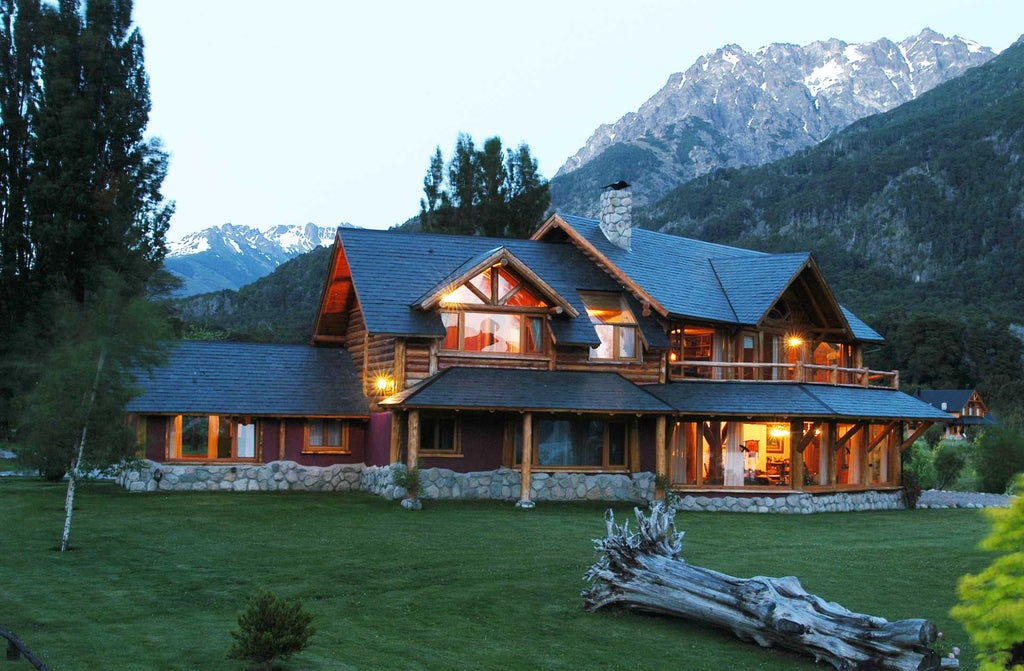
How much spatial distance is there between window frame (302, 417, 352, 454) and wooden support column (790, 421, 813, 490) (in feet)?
38.9

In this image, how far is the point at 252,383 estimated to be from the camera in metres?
30.0

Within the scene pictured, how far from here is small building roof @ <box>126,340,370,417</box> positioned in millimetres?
28562

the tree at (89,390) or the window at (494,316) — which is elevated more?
the window at (494,316)

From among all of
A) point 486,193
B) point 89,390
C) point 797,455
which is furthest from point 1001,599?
point 486,193

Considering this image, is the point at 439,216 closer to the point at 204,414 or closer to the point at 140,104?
the point at 140,104

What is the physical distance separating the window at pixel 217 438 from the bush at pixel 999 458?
25.5 meters

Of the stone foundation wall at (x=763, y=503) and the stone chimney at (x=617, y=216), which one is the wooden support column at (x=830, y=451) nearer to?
the stone foundation wall at (x=763, y=503)

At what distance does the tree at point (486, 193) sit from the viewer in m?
51.8

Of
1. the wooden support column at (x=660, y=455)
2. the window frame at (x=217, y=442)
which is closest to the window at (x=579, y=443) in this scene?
the wooden support column at (x=660, y=455)

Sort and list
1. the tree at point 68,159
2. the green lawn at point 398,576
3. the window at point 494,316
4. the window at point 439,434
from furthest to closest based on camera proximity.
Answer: the tree at point 68,159 → the window at point 494,316 → the window at point 439,434 → the green lawn at point 398,576

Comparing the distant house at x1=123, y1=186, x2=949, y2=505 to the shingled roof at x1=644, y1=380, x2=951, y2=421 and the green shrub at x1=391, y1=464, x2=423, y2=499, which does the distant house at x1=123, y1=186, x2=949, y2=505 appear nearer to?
the shingled roof at x1=644, y1=380, x2=951, y2=421

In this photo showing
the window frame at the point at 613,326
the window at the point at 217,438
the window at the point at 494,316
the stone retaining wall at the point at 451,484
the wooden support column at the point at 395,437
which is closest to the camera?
the wooden support column at the point at 395,437

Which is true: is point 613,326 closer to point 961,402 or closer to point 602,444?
point 602,444

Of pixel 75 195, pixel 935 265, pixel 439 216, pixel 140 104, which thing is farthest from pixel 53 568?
pixel 935 265
